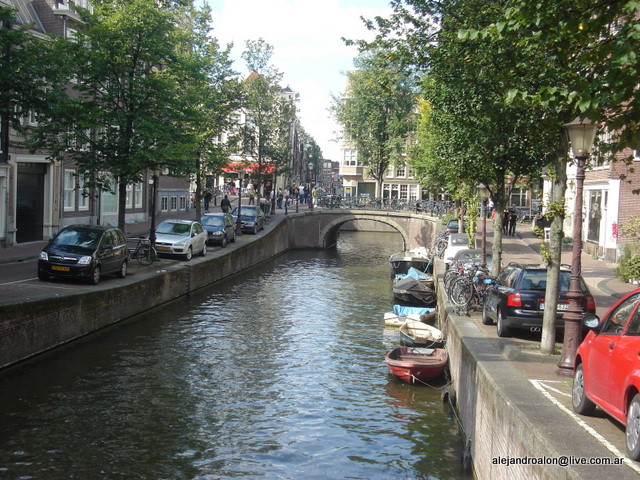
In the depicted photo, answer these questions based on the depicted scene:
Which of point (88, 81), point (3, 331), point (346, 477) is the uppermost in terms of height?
point (88, 81)

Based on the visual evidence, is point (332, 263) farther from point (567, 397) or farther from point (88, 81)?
point (567, 397)

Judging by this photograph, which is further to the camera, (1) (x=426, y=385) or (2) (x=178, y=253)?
(2) (x=178, y=253)

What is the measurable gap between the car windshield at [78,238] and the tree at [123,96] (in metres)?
Result: 4.25

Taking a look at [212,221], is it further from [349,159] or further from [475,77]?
[349,159]

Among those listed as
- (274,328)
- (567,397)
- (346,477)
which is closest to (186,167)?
A: (274,328)

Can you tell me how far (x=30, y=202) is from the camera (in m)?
31.8

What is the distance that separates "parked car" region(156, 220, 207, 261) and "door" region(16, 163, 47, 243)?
20.1 ft

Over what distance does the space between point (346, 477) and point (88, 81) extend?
1864 cm

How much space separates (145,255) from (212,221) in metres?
9.88

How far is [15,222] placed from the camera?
2991 cm

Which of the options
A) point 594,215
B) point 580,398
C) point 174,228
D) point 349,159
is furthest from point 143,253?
point 349,159

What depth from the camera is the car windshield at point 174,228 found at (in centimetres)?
3017

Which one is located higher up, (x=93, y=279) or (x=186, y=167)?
(x=186, y=167)

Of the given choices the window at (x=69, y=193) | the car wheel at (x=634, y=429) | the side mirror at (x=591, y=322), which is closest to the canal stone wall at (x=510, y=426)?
the car wheel at (x=634, y=429)
